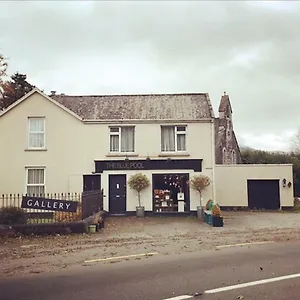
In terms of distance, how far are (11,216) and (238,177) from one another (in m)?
18.3

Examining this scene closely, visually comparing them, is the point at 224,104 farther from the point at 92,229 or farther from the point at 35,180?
the point at 92,229

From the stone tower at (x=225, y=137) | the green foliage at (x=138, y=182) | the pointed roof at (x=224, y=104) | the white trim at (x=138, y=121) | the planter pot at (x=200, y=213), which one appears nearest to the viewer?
the planter pot at (x=200, y=213)

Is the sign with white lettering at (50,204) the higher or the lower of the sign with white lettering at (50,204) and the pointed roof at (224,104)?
the lower

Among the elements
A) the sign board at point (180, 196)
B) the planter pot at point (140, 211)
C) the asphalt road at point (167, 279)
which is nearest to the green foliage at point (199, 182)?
the sign board at point (180, 196)

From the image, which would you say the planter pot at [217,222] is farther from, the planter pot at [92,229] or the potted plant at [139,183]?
the potted plant at [139,183]

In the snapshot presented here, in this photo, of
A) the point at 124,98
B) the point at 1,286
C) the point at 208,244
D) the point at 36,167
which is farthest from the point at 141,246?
the point at 124,98

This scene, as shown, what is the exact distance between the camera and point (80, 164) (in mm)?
26406

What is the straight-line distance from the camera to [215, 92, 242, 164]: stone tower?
38912 mm

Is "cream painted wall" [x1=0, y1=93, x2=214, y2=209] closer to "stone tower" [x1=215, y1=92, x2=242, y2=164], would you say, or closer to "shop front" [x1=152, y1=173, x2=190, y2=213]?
"shop front" [x1=152, y1=173, x2=190, y2=213]

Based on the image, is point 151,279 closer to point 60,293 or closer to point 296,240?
point 60,293

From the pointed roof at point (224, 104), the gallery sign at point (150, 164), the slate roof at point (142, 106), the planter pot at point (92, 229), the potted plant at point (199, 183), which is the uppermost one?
the pointed roof at point (224, 104)

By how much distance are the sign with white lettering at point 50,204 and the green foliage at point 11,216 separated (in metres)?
0.90

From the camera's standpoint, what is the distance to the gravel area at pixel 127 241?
11.2m

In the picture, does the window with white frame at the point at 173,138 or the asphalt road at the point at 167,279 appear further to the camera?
the window with white frame at the point at 173,138
